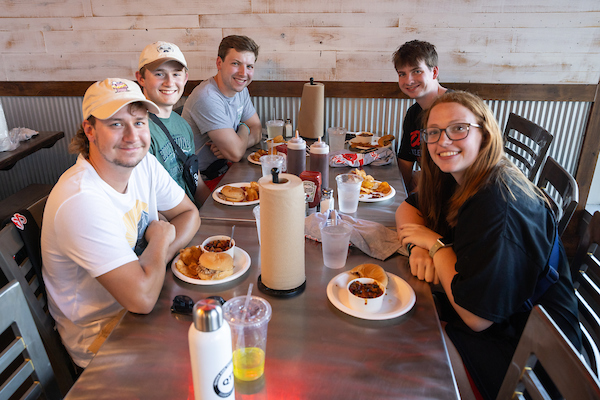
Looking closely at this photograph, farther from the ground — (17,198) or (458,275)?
(458,275)

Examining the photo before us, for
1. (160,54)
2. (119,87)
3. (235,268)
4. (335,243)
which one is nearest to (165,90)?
(160,54)

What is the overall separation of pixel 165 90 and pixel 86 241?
4.07 ft

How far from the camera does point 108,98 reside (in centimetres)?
138

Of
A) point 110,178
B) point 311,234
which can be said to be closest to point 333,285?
point 311,234

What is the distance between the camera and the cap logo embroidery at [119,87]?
1.41 metres

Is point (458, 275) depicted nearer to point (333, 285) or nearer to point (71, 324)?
point (333, 285)

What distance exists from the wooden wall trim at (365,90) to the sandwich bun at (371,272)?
2.39 meters

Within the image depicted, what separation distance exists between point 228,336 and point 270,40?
120 inches

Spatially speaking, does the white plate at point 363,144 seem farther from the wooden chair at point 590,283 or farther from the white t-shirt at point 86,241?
the white t-shirt at point 86,241

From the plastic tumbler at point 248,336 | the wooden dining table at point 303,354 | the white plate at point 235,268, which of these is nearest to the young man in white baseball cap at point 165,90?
the white plate at point 235,268

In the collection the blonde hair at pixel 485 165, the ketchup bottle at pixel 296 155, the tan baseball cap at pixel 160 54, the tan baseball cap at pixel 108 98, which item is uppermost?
the tan baseball cap at pixel 160 54

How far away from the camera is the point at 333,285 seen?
51.8 inches

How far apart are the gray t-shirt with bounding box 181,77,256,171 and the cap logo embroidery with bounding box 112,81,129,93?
1.31 metres

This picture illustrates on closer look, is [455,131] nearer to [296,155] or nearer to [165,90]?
[296,155]
